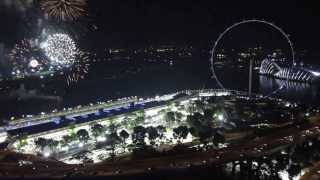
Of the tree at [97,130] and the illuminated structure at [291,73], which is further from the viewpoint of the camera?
the illuminated structure at [291,73]

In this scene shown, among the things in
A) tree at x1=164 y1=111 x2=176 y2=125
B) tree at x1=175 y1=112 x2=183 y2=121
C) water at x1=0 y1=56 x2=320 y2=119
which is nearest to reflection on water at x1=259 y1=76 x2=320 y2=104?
water at x1=0 y1=56 x2=320 y2=119

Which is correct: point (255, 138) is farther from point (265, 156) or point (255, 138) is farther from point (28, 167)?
point (28, 167)

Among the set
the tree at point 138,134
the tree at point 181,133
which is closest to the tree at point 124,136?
the tree at point 138,134

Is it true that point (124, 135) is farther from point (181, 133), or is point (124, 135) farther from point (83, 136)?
point (181, 133)

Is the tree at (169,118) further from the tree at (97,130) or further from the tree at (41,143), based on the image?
the tree at (41,143)

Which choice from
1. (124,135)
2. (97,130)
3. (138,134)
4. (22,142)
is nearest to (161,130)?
(138,134)

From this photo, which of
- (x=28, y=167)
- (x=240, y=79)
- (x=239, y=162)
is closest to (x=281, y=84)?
(x=240, y=79)
